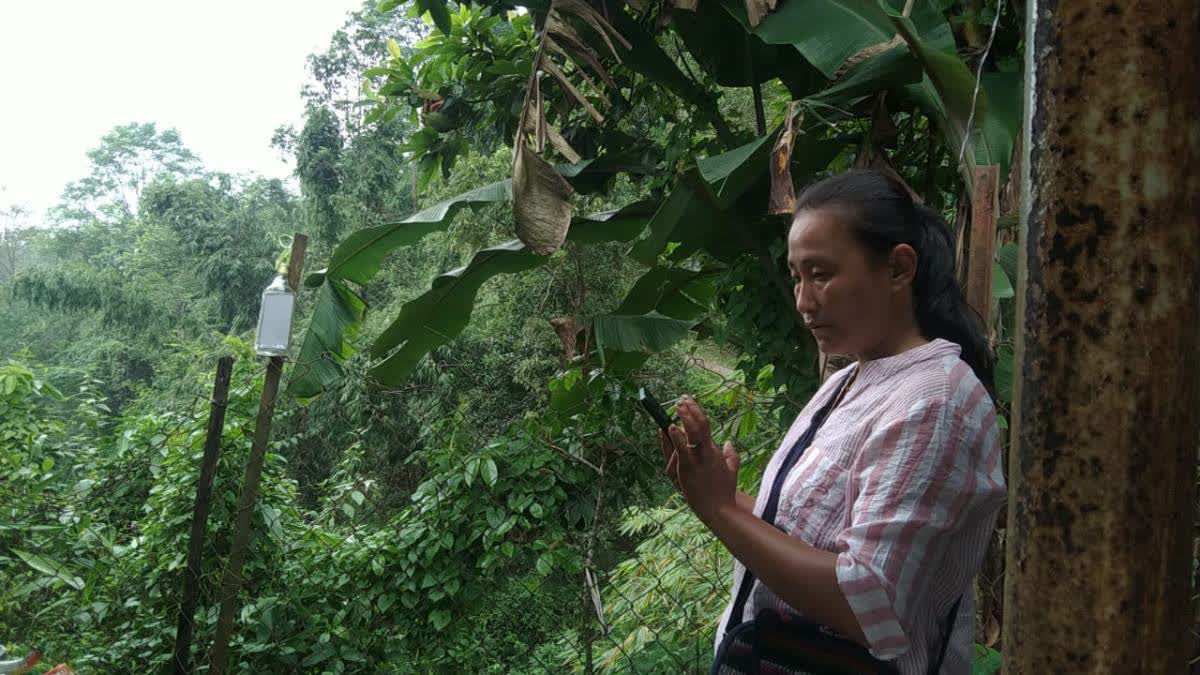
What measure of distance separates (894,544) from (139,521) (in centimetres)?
253

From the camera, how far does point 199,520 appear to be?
2488 millimetres

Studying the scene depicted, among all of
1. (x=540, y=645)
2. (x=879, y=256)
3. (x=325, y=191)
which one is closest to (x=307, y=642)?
(x=540, y=645)

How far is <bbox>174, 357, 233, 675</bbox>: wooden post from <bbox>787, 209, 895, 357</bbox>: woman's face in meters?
1.83

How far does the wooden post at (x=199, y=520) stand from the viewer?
8.14 feet

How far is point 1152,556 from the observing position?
0.58 m

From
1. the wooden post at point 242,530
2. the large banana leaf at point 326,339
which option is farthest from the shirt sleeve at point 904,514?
the large banana leaf at point 326,339

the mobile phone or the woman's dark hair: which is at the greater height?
the woman's dark hair

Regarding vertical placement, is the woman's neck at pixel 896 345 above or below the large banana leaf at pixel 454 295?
above

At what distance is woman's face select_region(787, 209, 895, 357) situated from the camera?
1045 mm

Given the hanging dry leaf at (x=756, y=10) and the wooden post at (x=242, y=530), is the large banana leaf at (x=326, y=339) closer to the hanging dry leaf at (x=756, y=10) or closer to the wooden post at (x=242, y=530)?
the wooden post at (x=242, y=530)

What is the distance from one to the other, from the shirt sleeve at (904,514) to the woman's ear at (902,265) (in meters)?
0.18

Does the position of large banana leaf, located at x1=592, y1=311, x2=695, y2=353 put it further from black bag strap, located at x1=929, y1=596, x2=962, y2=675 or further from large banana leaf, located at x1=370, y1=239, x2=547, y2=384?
black bag strap, located at x1=929, y1=596, x2=962, y2=675

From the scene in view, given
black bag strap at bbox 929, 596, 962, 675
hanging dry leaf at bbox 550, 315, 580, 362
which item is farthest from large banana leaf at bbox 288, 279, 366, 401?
black bag strap at bbox 929, 596, 962, 675

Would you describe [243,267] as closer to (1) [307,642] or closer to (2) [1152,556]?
(1) [307,642]
